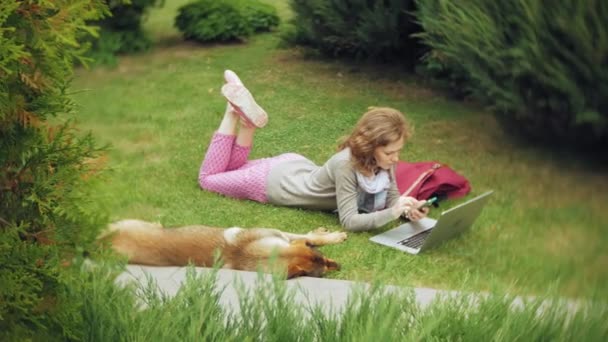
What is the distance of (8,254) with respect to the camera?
2.04 metres

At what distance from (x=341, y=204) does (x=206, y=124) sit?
119 centimetres

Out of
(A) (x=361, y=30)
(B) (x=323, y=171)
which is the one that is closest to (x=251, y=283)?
(B) (x=323, y=171)

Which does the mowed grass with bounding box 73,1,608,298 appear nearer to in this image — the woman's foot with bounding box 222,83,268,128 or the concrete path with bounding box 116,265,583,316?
the concrete path with bounding box 116,265,583,316

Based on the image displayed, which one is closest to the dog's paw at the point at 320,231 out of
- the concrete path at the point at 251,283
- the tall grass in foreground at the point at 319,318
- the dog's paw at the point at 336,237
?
the dog's paw at the point at 336,237

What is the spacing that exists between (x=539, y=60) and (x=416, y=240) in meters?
0.94

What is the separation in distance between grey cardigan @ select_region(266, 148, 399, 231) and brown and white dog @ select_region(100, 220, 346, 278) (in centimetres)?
49

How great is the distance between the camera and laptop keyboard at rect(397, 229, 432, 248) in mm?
3799

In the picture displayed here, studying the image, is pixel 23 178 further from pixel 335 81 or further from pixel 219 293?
pixel 335 81

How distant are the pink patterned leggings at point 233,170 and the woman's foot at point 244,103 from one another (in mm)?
177

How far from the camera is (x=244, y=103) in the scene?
14.3 feet

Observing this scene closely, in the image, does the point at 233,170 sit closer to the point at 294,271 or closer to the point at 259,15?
the point at 294,271

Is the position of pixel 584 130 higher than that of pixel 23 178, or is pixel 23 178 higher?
pixel 23 178

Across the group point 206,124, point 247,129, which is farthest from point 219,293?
point 206,124

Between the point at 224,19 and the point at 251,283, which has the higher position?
the point at 251,283
